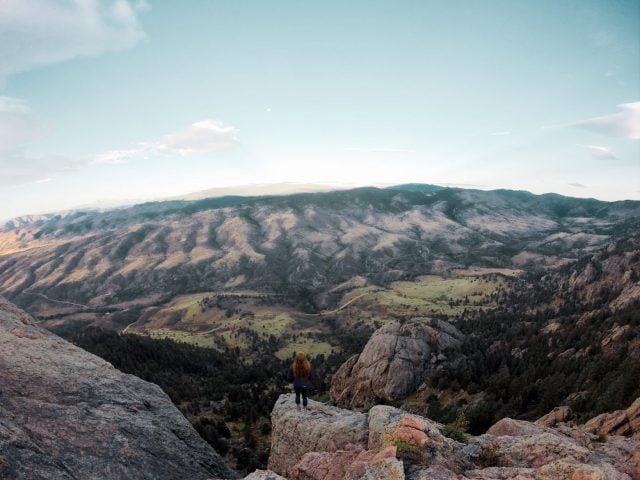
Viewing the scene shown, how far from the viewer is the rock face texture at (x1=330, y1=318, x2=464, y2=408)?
290 feet

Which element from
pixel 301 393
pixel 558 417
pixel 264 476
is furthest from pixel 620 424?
pixel 264 476

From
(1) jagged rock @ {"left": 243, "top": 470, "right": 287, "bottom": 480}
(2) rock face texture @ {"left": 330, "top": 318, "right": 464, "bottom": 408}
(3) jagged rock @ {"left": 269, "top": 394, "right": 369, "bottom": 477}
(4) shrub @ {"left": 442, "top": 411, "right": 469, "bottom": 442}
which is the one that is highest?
(1) jagged rock @ {"left": 243, "top": 470, "right": 287, "bottom": 480}

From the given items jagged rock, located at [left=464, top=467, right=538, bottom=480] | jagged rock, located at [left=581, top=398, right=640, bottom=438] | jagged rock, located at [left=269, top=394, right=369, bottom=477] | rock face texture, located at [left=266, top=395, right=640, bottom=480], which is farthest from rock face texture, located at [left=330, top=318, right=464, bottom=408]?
jagged rock, located at [left=464, top=467, right=538, bottom=480]

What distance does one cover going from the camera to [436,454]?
16312mm

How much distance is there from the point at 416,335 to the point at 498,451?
85.8m

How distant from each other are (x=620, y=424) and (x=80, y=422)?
3515 cm

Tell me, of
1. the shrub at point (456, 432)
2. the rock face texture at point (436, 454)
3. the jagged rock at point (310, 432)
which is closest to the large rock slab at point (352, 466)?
the rock face texture at point (436, 454)

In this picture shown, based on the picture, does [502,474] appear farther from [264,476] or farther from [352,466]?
[264,476]

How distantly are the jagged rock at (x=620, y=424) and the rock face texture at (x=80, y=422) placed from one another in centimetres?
2687

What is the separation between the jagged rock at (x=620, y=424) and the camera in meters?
26.7

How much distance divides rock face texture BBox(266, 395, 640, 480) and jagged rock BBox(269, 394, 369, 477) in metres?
0.06

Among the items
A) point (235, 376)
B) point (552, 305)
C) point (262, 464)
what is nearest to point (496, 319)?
point (552, 305)

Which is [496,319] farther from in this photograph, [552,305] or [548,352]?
[548,352]

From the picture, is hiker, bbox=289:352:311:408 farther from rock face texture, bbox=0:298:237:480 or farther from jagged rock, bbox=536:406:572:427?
jagged rock, bbox=536:406:572:427
